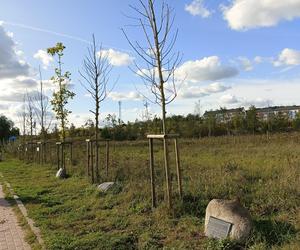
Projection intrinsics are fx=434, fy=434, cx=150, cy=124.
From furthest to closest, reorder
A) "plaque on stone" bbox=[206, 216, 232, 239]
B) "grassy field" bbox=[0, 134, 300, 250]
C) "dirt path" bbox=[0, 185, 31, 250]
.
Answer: "dirt path" bbox=[0, 185, 31, 250]
"grassy field" bbox=[0, 134, 300, 250]
"plaque on stone" bbox=[206, 216, 232, 239]

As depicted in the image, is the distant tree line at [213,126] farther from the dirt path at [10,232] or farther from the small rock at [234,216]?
the small rock at [234,216]

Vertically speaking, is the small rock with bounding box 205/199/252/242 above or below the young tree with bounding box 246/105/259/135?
below

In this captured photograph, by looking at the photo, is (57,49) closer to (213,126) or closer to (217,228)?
(217,228)

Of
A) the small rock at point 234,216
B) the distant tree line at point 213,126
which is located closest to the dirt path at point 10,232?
the small rock at point 234,216

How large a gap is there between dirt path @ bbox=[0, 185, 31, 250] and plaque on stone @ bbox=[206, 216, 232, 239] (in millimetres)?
3032

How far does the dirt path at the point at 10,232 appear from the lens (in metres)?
7.37

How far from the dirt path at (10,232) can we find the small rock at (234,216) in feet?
10.4

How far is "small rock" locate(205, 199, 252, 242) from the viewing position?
6008 mm

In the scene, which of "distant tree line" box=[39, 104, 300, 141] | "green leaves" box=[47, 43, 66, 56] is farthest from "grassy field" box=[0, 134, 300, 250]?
"distant tree line" box=[39, 104, 300, 141]

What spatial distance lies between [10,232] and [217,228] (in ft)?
14.0

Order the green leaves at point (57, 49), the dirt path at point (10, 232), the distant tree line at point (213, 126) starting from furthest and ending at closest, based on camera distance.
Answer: the distant tree line at point (213, 126) < the green leaves at point (57, 49) < the dirt path at point (10, 232)

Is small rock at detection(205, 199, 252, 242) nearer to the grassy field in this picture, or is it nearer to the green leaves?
the grassy field

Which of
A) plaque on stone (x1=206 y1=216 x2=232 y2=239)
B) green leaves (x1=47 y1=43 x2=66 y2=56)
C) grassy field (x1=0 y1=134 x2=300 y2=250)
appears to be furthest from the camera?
green leaves (x1=47 y1=43 x2=66 y2=56)

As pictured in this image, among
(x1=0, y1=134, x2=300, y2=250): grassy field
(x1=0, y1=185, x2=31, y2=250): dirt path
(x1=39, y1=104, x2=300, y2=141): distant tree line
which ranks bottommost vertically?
(x1=0, y1=185, x2=31, y2=250): dirt path
